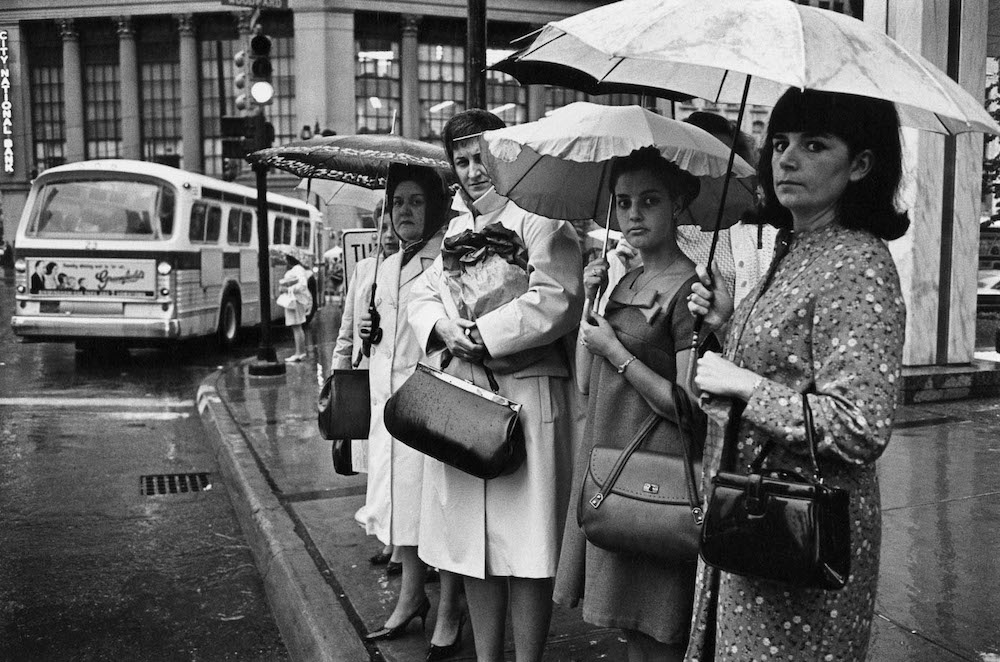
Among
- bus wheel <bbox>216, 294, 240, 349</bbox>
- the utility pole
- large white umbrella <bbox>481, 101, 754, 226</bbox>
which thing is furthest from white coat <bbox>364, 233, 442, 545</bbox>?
bus wheel <bbox>216, 294, 240, 349</bbox>

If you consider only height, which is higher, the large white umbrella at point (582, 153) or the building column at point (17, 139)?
the building column at point (17, 139)

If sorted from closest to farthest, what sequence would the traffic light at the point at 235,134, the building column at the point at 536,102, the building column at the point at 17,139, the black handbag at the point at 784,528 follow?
the black handbag at the point at 784,528
the traffic light at the point at 235,134
the building column at the point at 17,139
the building column at the point at 536,102

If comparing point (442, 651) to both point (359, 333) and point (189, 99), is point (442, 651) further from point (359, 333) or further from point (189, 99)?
point (189, 99)

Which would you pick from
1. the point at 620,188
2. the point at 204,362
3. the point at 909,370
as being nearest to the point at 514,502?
the point at 620,188

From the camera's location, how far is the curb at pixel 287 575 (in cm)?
404

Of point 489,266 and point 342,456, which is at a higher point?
point 489,266

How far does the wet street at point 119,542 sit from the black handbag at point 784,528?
121 inches

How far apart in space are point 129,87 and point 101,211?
30.7m

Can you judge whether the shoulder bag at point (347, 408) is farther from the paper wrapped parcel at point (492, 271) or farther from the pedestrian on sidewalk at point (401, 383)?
the paper wrapped parcel at point (492, 271)

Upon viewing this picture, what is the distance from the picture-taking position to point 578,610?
437 cm

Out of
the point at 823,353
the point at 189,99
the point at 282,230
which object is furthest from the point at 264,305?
the point at 189,99

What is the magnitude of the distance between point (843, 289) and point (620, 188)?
3.69ft

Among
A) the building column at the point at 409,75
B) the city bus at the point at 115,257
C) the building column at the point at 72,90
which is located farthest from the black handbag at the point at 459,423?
the building column at the point at 72,90

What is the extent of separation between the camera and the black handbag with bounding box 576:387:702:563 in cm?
255
